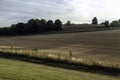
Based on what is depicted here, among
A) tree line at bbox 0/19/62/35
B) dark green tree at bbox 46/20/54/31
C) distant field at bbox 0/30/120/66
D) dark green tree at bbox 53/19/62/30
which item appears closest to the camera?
distant field at bbox 0/30/120/66

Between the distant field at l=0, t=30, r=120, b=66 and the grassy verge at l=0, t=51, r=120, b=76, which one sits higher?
the grassy verge at l=0, t=51, r=120, b=76

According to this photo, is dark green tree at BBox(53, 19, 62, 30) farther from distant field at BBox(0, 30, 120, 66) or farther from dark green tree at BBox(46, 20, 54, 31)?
distant field at BBox(0, 30, 120, 66)

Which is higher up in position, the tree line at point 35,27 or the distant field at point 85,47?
the tree line at point 35,27

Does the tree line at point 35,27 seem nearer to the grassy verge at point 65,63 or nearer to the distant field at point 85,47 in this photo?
the distant field at point 85,47

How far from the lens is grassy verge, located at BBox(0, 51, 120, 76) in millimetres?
22114

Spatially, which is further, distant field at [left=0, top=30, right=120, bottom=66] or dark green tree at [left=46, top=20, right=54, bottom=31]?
dark green tree at [left=46, top=20, right=54, bottom=31]

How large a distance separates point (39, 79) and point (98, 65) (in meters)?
11.8

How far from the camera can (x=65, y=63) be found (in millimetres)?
25125

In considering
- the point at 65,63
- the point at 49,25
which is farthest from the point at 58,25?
the point at 65,63

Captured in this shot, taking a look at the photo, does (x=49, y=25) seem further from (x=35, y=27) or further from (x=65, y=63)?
(x=65, y=63)

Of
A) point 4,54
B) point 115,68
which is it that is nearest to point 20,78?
point 115,68

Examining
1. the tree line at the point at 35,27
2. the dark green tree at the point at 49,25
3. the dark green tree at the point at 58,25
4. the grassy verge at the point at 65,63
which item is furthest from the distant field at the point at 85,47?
the dark green tree at the point at 58,25

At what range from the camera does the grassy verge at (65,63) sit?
2211 cm

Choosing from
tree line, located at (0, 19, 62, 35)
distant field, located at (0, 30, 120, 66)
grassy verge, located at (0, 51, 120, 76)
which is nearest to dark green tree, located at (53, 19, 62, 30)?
tree line, located at (0, 19, 62, 35)
